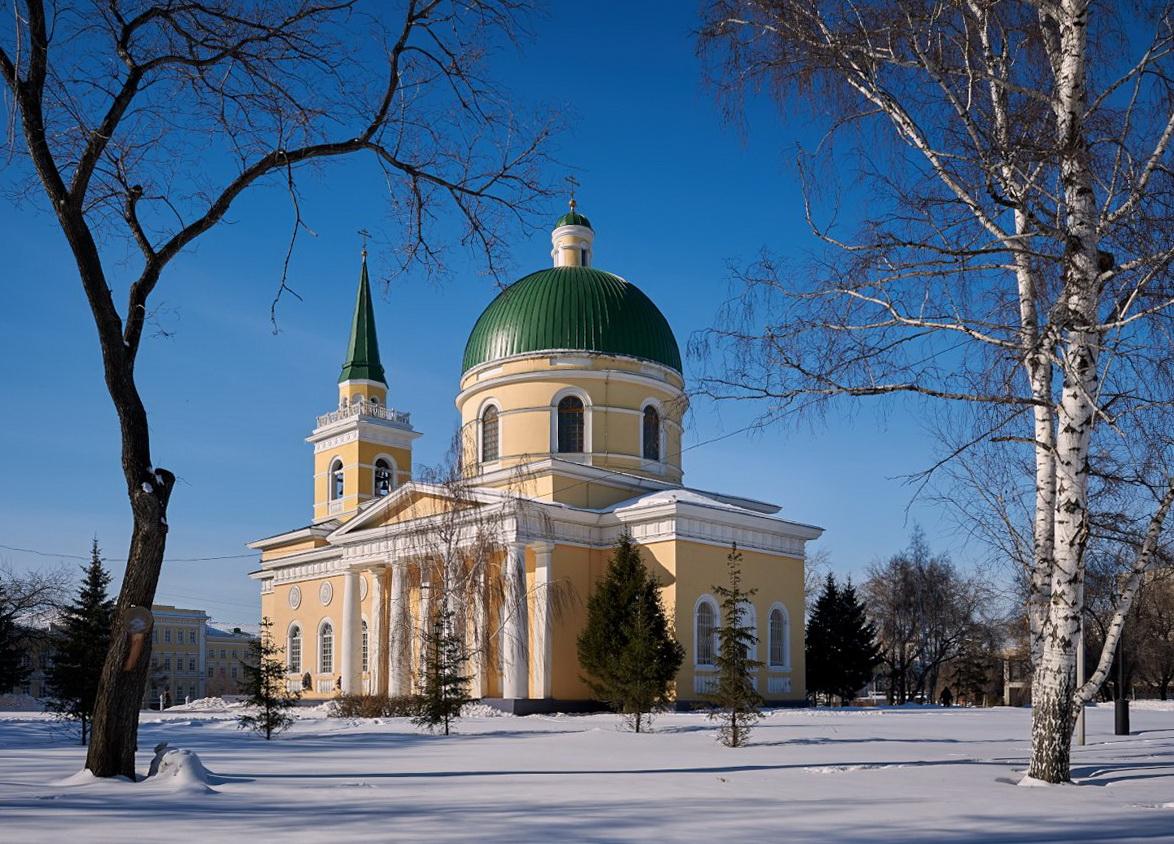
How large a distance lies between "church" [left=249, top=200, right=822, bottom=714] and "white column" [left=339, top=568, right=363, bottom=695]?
6 cm

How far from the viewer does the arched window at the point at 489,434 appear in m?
36.9

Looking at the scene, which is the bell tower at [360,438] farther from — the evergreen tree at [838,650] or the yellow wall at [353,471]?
the evergreen tree at [838,650]

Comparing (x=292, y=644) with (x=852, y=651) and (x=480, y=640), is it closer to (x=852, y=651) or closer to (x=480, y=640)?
(x=480, y=640)

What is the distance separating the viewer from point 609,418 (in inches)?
1414

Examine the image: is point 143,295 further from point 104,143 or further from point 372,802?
point 372,802

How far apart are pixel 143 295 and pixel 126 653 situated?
3.05 m

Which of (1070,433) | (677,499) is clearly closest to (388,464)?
(677,499)

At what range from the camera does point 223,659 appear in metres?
106

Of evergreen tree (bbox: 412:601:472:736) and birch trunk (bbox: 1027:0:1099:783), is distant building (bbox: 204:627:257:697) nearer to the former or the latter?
evergreen tree (bbox: 412:601:472:736)

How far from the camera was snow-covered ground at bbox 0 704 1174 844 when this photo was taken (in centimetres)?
715

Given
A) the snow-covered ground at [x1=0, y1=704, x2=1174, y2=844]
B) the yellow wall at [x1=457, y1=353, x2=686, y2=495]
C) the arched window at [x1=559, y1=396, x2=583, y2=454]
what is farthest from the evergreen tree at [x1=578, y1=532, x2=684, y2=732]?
the arched window at [x1=559, y1=396, x2=583, y2=454]

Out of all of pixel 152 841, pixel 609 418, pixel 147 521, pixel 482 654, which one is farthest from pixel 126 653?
pixel 609 418

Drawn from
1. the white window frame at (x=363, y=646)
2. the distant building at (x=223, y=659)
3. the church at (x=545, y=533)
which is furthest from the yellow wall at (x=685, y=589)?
the distant building at (x=223, y=659)

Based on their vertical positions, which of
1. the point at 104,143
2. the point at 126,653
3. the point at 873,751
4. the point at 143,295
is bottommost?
the point at 873,751
